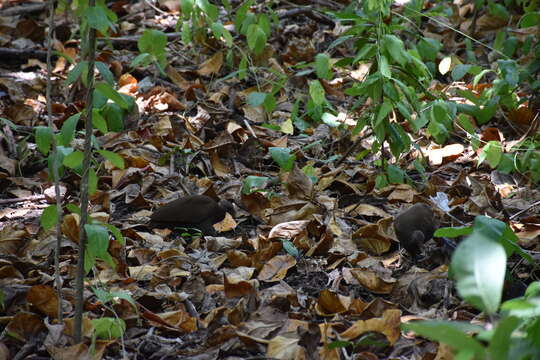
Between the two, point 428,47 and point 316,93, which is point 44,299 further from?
point 428,47

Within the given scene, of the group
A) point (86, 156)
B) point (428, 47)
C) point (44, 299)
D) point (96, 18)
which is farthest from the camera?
point (428, 47)

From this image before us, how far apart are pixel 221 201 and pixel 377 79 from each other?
0.68 m

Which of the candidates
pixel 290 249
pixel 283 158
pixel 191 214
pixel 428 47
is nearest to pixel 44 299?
pixel 191 214

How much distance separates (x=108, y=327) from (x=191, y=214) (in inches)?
31.2

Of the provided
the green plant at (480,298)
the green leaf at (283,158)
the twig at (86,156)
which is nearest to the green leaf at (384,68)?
the green leaf at (283,158)

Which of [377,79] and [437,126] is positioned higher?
[377,79]

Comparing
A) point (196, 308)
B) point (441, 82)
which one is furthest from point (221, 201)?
point (441, 82)

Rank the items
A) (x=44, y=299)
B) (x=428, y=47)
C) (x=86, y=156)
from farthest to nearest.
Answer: (x=428, y=47) → (x=44, y=299) → (x=86, y=156)

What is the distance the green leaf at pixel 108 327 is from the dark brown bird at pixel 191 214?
0.70m

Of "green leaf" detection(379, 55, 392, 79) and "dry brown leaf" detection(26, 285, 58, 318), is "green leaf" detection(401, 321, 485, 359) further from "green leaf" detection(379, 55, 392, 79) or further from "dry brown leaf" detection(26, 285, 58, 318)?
"green leaf" detection(379, 55, 392, 79)

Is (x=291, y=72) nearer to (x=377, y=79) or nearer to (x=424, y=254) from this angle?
(x=377, y=79)

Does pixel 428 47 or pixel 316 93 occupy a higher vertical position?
pixel 428 47

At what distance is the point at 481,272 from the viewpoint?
96 cm

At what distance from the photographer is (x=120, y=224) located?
2580mm
